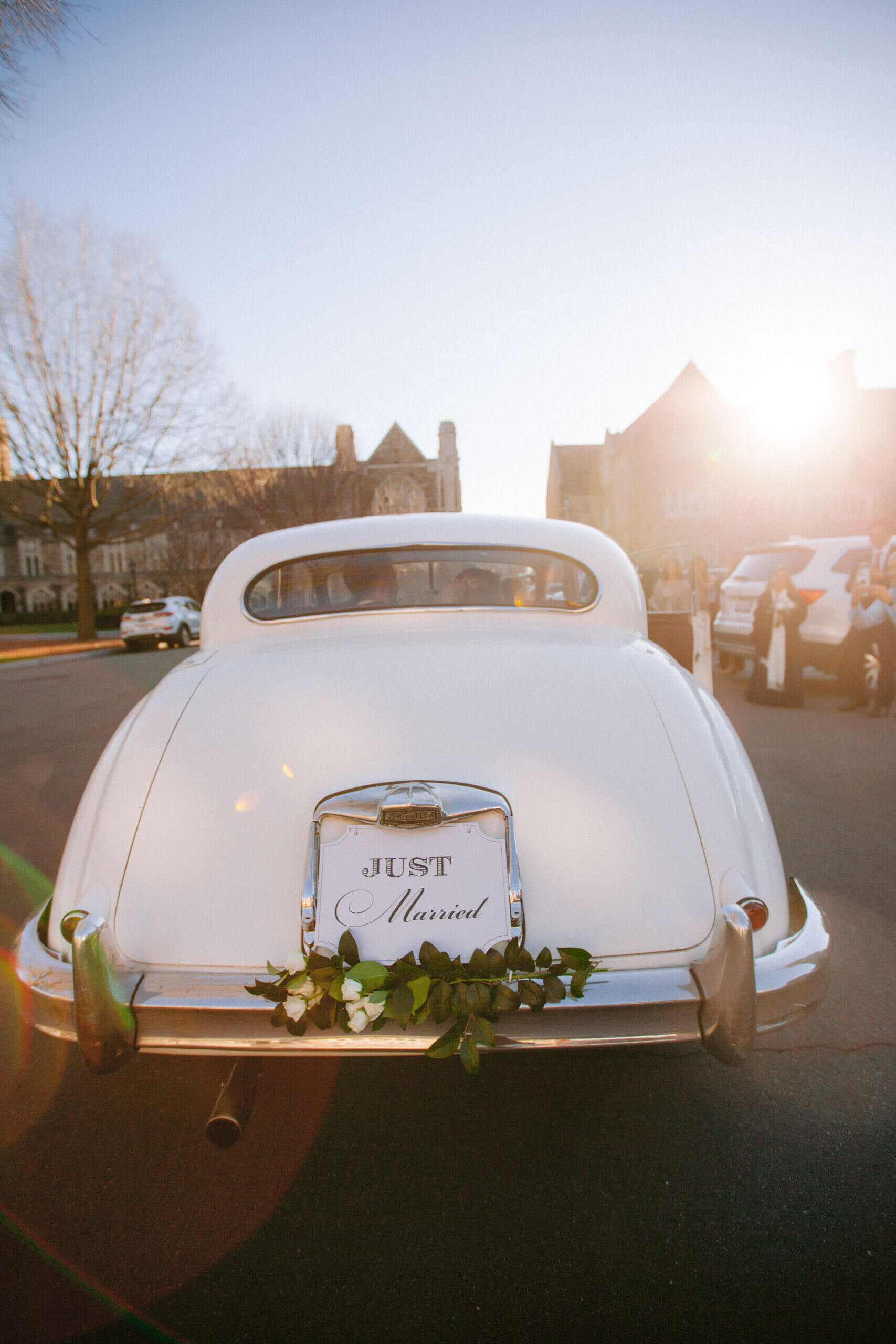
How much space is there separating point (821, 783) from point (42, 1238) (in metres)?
5.19

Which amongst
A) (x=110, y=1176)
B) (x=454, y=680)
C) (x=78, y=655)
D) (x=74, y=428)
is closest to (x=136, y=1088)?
(x=110, y=1176)

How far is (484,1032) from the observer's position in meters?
1.63

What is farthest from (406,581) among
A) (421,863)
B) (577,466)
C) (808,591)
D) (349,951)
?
(577,466)

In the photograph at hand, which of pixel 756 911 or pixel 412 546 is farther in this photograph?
pixel 412 546

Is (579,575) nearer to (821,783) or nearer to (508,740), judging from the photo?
(508,740)

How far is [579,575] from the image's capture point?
3.03 metres

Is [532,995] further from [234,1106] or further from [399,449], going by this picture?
[399,449]

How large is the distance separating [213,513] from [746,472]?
27954mm

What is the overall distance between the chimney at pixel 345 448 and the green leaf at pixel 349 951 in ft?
126

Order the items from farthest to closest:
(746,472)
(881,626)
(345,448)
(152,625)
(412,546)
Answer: (746,472) < (345,448) < (152,625) < (881,626) < (412,546)

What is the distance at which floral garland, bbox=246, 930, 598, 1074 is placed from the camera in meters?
1.64

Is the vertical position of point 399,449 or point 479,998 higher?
point 399,449

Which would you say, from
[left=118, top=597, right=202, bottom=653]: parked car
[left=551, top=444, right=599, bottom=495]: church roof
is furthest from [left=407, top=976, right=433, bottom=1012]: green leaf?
[left=551, top=444, right=599, bottom=495]: church roof

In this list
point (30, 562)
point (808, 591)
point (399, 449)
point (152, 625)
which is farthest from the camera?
point (30, 562)
